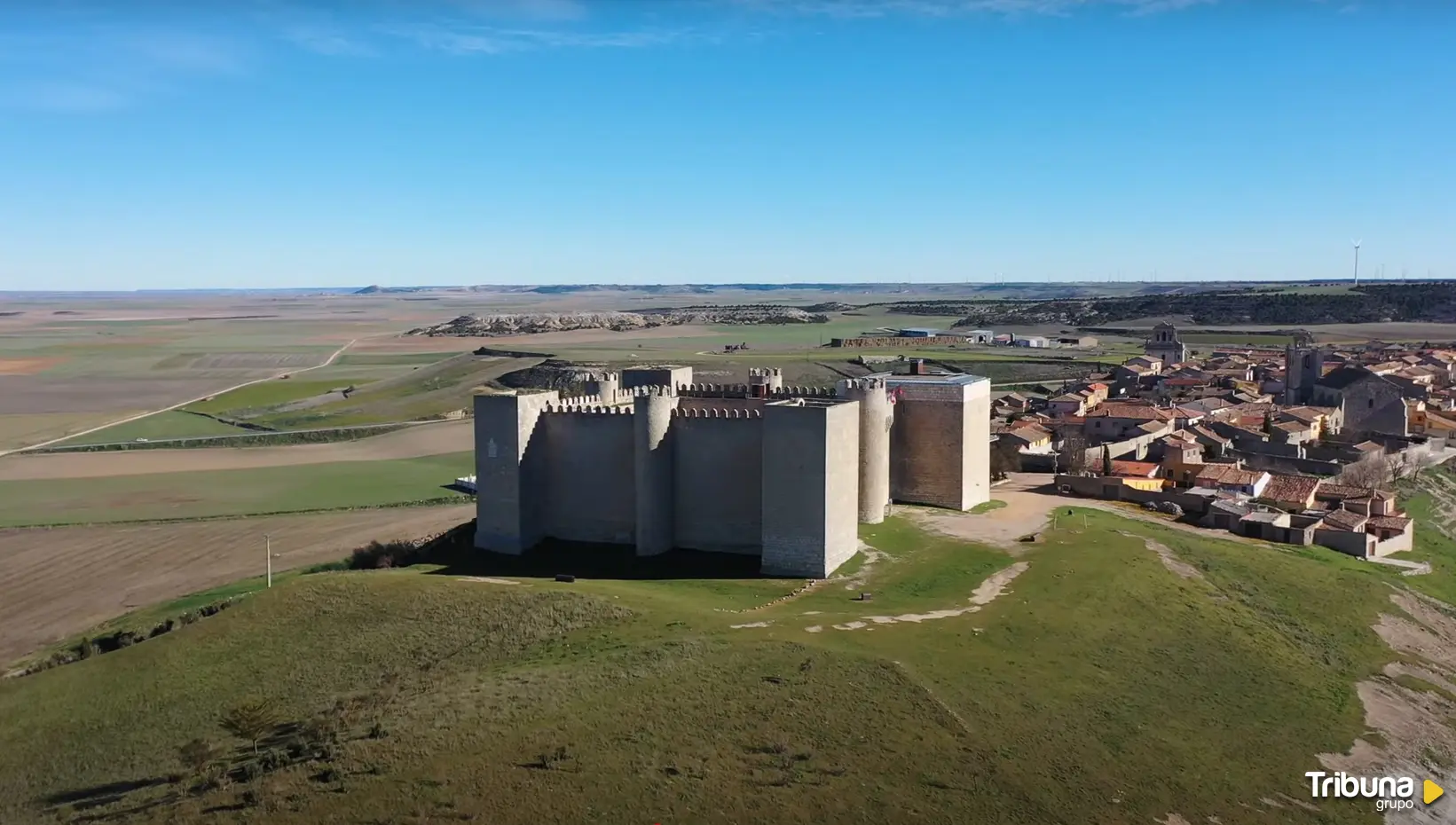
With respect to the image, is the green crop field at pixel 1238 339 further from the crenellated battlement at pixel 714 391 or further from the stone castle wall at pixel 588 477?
the stone castle wall at pixel 588 477

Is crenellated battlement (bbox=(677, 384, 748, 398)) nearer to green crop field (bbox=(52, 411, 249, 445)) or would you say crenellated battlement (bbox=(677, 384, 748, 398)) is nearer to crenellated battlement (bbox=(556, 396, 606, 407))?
crenellated battlement (bbox=(556, 396, 606, 407))

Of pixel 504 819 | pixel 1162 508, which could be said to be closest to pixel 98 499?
pixel 504 819

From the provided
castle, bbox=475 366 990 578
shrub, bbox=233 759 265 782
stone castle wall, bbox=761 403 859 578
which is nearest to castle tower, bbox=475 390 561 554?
castle, bbox=475 366 990 578

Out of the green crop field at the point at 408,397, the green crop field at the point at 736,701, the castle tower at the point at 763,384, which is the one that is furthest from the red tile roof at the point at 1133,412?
the green crop field at the point at 408,397

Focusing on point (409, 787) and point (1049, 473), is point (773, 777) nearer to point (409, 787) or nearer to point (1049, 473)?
point (409, 787)

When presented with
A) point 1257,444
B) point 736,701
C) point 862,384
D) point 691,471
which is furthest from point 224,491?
point 1257,444

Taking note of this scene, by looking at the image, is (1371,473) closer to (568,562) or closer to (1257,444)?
(1257,444)
